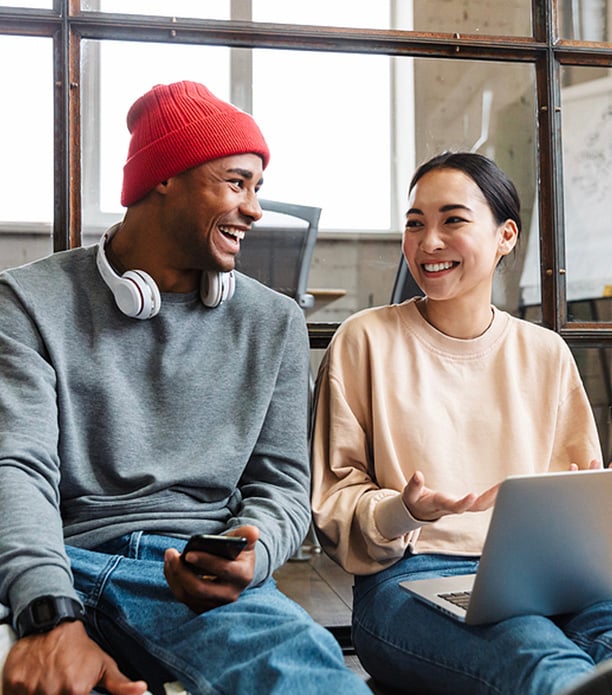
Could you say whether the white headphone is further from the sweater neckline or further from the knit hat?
the sweater neckline

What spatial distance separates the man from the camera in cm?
107

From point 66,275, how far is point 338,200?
2.30 feet

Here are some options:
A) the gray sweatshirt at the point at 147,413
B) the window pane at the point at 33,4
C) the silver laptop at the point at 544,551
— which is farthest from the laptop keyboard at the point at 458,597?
the window pane at the point at 33,4

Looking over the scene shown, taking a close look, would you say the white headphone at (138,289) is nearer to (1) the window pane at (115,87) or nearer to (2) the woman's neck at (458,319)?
(1) the window pane at (115,87)

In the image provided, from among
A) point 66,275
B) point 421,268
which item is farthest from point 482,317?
point 66,275

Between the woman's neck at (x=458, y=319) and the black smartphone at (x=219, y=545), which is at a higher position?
the woman's neck at (x=458, y=319)

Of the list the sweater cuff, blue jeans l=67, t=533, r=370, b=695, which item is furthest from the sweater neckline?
blue jeans l=67, t=533, r=370, b=695

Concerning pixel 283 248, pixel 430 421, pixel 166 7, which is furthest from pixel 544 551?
pixel 166 7

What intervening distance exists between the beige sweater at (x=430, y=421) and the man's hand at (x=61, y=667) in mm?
498

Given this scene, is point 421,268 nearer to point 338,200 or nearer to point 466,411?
point 466,411

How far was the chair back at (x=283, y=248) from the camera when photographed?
5.93ft

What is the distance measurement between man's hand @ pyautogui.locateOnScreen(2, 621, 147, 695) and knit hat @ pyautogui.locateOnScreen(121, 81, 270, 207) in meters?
0.73

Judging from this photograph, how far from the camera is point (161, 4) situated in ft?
5.63

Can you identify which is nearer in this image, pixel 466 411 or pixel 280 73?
pixel 466 411
